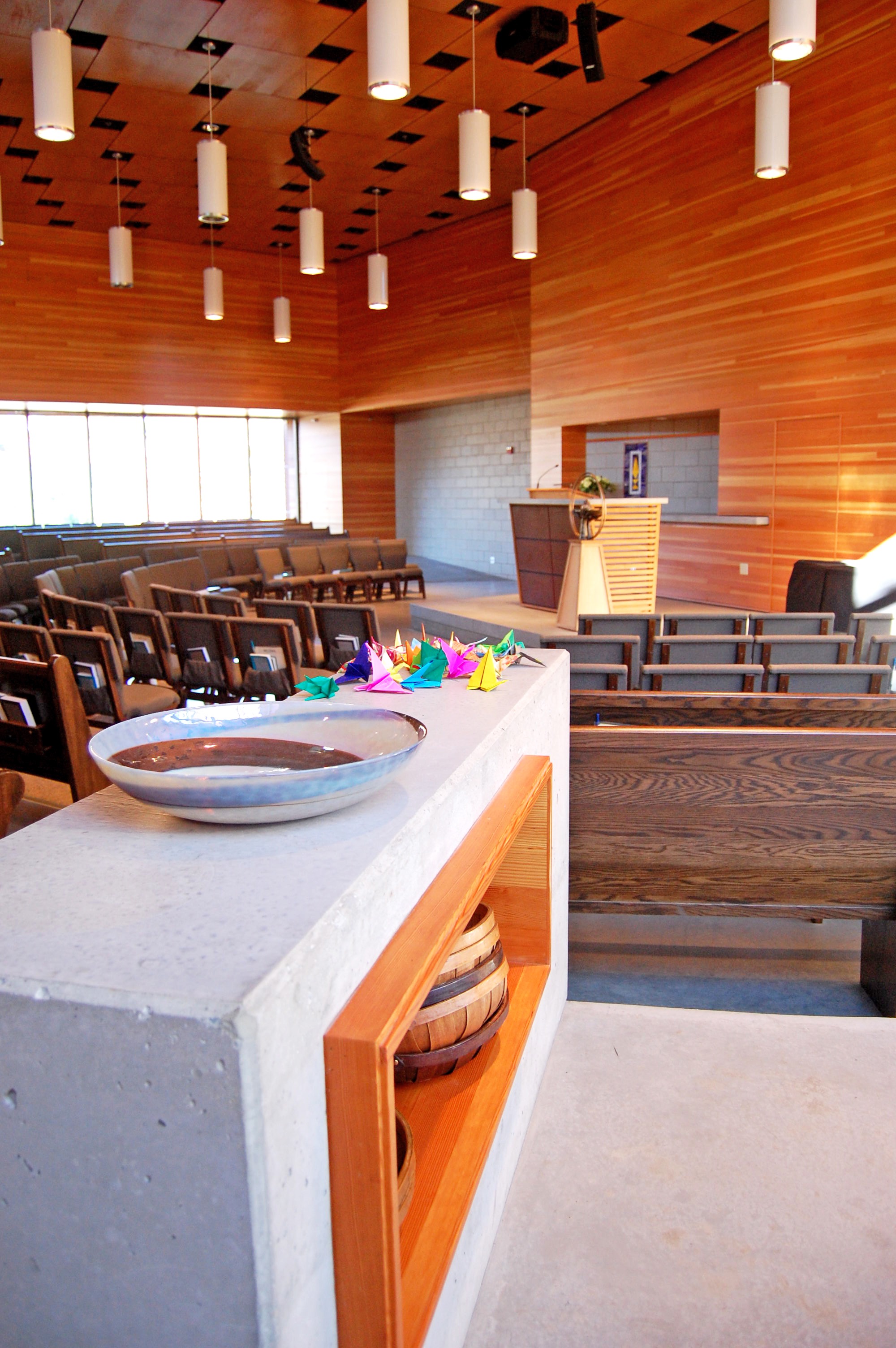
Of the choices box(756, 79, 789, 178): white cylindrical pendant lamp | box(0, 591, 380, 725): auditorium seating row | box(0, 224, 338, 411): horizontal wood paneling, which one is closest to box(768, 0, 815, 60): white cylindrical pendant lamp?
box(756, 79, 789, 178): white cylindrical pendant lamp

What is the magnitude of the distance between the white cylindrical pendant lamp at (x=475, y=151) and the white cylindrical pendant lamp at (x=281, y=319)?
707 centimetres

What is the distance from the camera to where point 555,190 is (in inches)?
458

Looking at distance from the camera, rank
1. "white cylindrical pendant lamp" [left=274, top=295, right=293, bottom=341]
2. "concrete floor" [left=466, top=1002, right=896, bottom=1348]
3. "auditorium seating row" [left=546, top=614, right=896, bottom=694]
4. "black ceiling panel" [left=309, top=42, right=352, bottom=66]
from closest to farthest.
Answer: "concrete floor" [left=466, top=1002, right=896, bottom=1348]
"auditorium seating row" [left=546, top=614, right=896, bottom=694]
"black ceiling panel" [left=309, top=42, right=352, bottom=66]
"white cylindrical pendant lamp" [left=274, top=295, right=293, bottom=341]

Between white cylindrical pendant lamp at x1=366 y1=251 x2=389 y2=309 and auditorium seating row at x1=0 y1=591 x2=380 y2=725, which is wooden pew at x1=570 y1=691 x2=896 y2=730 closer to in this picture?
auditorium seating row at x1=0 y1=591 x2=380 y2=725

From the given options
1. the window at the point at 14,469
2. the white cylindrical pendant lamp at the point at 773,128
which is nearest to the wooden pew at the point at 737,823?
the white cylindrical pendant lamp at the point at 773,128

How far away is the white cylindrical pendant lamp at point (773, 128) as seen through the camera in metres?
7.39

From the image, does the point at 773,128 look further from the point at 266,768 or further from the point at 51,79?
the point at 266,768

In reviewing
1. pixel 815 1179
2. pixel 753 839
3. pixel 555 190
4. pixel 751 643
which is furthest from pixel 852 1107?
pixel 555 190

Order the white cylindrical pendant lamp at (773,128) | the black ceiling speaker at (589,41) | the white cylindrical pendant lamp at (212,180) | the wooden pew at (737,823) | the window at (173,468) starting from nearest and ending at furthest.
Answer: the wooden pew at (737,823) → the white cylindrical pendant lamp at (773,128) → the black ceiling speaker at (589,41) → the white cylindrical pendant lamp at (212,180) → the window at (173,468)

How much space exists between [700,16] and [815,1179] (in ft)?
29.9

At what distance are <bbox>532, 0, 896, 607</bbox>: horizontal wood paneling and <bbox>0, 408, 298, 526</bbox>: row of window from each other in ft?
25.7

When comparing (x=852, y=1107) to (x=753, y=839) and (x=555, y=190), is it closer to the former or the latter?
(x=753, y=839)

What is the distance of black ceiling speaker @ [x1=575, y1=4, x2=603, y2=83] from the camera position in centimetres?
767

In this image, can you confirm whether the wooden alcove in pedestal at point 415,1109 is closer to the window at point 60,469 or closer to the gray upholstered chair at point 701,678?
the gray upholstered chair at point 701,678
